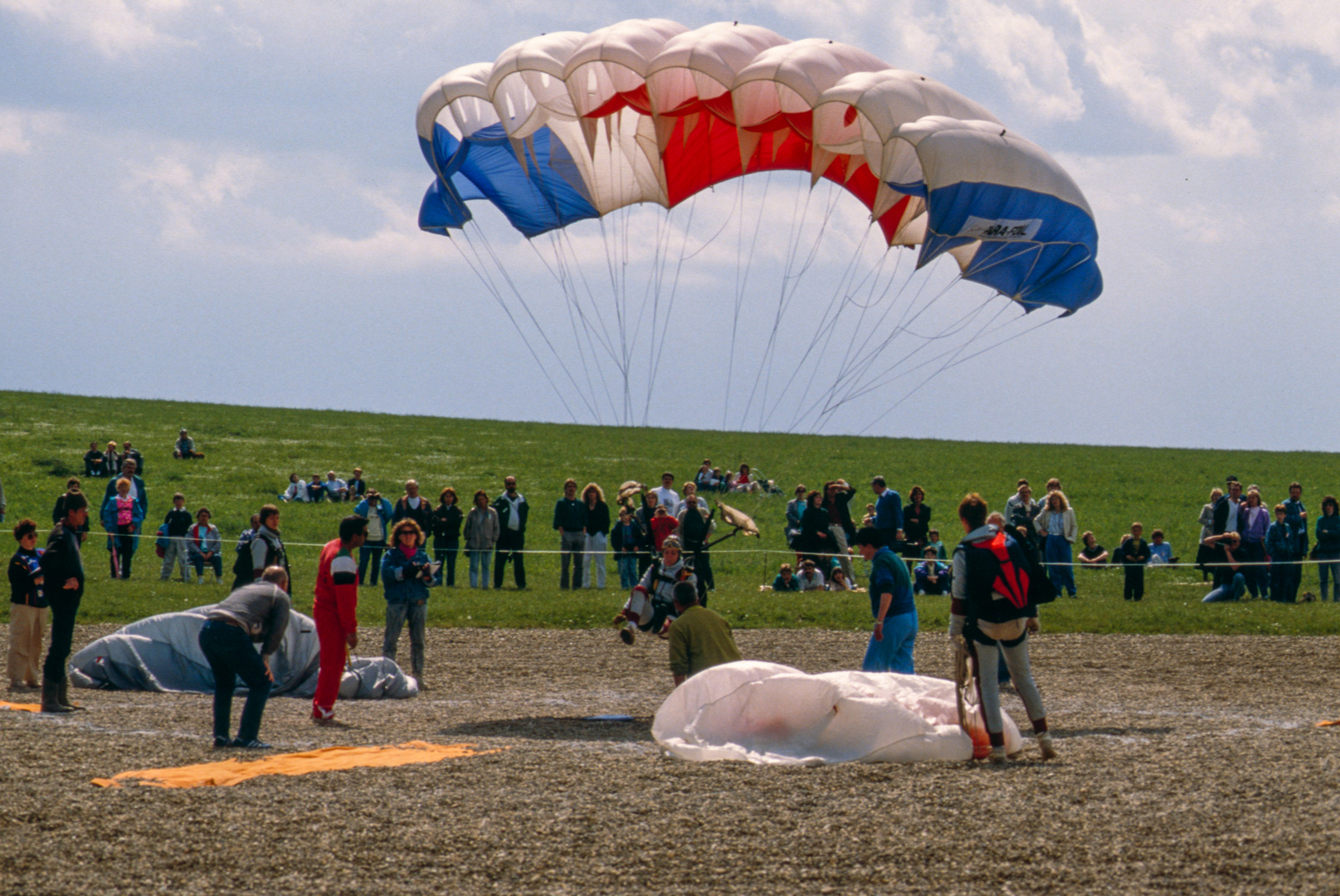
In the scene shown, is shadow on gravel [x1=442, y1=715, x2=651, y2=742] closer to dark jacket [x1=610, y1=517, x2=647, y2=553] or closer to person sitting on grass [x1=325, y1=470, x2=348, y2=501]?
dark jacket [x1=610, y1=517, x2=647, y2=553]

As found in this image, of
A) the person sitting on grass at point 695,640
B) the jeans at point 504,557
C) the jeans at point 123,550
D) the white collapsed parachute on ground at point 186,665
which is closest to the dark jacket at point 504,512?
the jeans at point 504,557

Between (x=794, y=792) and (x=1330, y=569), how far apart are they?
14724 mm

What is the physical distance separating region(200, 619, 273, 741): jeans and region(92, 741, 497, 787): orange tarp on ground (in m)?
0.51

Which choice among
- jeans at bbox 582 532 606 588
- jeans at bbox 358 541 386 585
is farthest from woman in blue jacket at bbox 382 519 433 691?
jeans at bbox 358 541 386 585

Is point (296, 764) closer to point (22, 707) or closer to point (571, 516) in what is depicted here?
point (22, 707)

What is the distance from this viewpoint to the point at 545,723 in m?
9.95

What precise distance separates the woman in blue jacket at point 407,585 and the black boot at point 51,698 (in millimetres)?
2682

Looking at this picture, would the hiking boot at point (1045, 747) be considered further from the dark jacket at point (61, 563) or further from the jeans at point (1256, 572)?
the jeans at point (1256, 572)

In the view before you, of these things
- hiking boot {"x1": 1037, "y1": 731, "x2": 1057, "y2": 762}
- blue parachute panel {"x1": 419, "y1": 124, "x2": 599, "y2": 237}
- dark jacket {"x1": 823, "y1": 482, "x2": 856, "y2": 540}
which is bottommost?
hiking boot {"x1": 1037, "y1": 731, "x2": 1057, "y2": 762}

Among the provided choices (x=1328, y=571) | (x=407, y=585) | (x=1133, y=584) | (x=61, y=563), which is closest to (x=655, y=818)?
(x=61, y=563)

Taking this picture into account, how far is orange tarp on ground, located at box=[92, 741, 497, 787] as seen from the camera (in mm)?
7223

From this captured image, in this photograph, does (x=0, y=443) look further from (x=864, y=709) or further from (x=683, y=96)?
(x=864, y=709)

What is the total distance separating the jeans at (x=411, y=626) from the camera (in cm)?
1202

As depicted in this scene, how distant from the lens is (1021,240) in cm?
1084
